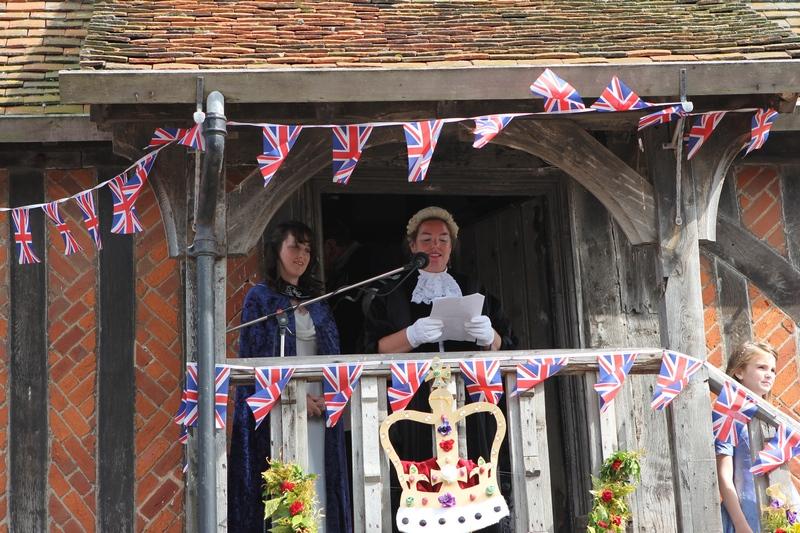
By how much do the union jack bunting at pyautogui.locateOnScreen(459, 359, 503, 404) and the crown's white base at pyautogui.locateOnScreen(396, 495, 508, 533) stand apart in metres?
0.49

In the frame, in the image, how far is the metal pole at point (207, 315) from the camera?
5566 mm

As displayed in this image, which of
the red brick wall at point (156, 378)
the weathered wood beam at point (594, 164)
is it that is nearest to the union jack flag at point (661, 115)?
the weathered wood beam at point (594, 164)

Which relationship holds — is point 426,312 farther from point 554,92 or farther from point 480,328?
point 554,92

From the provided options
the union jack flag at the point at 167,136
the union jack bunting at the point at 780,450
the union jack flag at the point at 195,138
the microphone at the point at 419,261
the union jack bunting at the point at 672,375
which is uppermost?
the union jack flag at the point at 167,136

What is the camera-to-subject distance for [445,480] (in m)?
5.74

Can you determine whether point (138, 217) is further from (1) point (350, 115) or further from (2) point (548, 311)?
(2) point (548, 311)

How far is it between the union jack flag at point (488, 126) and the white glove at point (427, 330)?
35.6 inches

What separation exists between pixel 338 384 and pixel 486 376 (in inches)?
27.0

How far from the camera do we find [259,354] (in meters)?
6.33

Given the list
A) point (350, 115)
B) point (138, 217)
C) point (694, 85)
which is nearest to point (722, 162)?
point (694, 85)

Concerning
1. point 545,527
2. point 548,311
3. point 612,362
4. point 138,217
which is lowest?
point 545,527

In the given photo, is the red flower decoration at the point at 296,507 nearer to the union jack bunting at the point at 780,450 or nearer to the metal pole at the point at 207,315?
the metal pole at the point at 207,315

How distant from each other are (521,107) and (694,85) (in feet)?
2.71

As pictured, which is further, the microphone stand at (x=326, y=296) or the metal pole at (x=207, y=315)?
the microphone stand at (x=326, y=296)
